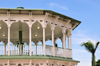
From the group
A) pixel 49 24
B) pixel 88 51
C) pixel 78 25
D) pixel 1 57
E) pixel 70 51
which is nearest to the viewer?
pixel 1 57

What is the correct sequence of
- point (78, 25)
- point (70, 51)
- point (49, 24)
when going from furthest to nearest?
point (78, 25), point (70, 51), point (49, 24)

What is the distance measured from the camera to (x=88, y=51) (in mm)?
51875

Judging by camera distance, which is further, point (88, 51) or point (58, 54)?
point (88, 51)

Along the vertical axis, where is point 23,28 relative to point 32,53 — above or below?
above

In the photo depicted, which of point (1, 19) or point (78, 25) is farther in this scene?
point (78, 25)

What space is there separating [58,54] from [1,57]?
7.85 m

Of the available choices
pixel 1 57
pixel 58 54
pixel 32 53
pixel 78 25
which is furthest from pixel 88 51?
pixel 1 57

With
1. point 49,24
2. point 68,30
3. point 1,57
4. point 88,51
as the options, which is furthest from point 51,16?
point 88,51

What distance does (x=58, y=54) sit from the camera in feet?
125

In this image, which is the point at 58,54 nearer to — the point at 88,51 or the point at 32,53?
the point at 32,53

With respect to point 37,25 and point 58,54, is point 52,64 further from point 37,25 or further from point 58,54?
point 37,25

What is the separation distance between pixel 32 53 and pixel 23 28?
666 cm

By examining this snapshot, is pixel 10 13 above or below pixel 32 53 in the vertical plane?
above

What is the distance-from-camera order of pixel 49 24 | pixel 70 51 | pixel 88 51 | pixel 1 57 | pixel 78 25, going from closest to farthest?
pixel 1 57
pixel 49 24
pixel 70 51
pixel 78 25
pixel 88 51
